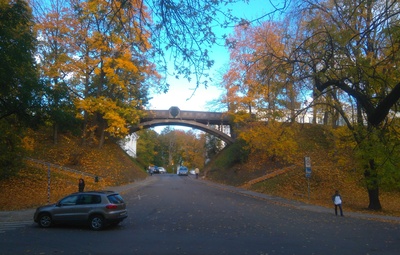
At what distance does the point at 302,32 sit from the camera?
1603cm

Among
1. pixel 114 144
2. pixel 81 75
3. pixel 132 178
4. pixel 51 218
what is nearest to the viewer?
pixel 51 218

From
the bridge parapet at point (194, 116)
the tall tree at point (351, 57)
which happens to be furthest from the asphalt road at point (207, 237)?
the bridge parapet at point (194, 116)

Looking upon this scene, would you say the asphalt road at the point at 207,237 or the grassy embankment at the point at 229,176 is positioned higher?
the grassy embankment at the point at 229,176

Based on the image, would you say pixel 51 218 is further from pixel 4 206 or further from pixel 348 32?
pixel 348 32

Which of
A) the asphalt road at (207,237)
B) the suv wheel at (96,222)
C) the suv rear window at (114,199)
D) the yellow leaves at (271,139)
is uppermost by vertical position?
the yellow leaves at (271,139)

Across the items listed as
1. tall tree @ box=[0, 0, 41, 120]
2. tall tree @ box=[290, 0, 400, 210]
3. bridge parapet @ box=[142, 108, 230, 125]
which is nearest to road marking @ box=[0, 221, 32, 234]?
tall tree @ box=[0, 0, 41, 120]

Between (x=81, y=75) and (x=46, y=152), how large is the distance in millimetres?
9021

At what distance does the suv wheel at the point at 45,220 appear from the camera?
13.5 meters

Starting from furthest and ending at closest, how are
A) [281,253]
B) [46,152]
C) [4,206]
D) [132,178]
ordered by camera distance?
[132,178]
[46,152]
[4,206]
[281,253]

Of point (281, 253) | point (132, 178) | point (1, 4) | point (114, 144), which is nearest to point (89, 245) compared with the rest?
point (281, 253)

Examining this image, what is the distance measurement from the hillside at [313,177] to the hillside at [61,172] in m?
12.8

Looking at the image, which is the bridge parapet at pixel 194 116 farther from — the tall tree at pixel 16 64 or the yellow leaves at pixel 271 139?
the tall tree at pixel 16 64

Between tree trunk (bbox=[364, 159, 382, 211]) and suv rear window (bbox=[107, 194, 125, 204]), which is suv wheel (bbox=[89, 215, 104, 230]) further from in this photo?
tree trunk (bbox=[364, 159, 382, 211])

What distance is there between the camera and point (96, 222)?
13.2 m
